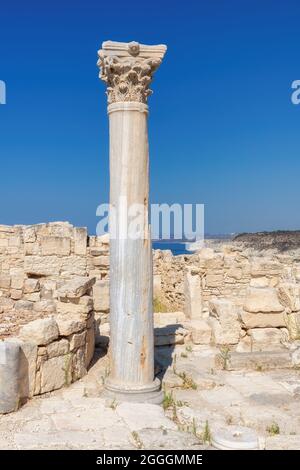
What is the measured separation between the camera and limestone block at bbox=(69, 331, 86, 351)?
6657mm

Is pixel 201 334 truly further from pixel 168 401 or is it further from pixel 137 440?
pixel 137 440

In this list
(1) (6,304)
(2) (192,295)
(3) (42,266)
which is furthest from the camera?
(2) (192,295)

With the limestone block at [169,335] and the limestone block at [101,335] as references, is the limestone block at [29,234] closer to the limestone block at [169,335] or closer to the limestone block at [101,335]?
the limestone block at [101,335]

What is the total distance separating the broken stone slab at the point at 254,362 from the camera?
8.00m

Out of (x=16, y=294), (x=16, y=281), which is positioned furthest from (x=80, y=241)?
(x=16, y=294)

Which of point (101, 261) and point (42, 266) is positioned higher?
point (101, 261)

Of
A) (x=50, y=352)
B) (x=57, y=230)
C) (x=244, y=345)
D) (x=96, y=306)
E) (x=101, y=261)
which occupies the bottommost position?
(x=244, y=345)

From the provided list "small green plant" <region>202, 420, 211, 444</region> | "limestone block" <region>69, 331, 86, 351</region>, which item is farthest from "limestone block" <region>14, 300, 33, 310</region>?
"small green plant" <region>202, 420, 211, 444</region>

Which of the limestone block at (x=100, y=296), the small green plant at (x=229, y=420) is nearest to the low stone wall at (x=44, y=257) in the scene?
the limestone block at (x=100, y=296)

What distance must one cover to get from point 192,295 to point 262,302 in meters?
3.18

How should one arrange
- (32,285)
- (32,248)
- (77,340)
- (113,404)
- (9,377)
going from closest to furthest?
(9,377) < (113,404) < (77,340) < (32,285) < (32,248)

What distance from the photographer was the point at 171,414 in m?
5.83

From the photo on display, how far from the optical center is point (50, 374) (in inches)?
246

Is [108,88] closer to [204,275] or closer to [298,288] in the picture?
[298,288]
